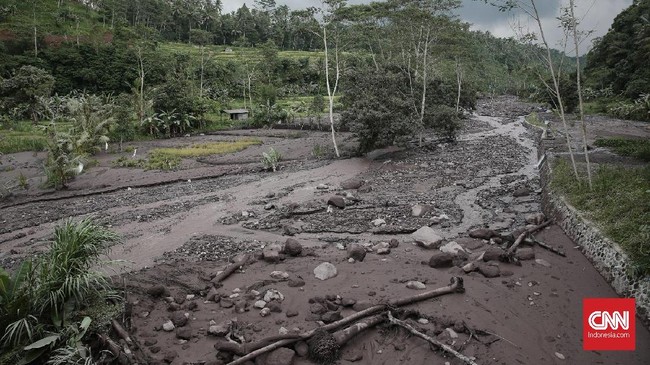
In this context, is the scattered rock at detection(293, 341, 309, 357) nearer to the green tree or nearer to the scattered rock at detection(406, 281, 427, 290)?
the scattered rock at detection(406, 281, 427, 290)

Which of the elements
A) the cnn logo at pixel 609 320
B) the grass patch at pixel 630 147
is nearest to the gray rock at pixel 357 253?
the cnn logo at pixel 609 320

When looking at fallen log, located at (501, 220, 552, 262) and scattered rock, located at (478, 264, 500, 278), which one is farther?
fallen log, located at (501, 220, 552, 262)

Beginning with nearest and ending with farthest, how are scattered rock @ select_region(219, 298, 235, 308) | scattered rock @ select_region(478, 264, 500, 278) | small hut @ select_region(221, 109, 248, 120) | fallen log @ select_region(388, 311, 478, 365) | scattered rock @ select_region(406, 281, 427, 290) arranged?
fallen log @ select_region(388, 311, 478, 365) < scattered rock @ select_region(219, 298, 235, 308) < scattered rock @ select_region(406, 281, 427, 290) < scattered rock @ select_region(478, 264, 500, 278) < small hut @ select_region(221, 109, 248, 120)

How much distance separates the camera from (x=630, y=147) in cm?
2133

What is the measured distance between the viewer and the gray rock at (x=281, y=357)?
7.37 meters

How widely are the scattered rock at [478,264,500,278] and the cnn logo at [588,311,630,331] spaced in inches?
88.7

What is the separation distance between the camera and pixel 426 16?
1153 inches

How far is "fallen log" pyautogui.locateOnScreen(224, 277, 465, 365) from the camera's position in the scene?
745 centimetres

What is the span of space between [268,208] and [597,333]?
1271cm

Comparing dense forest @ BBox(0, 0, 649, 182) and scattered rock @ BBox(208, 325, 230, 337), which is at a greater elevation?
dense forest @ BBox(0, 0, 649, 182)

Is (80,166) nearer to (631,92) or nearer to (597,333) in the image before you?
(597,333)

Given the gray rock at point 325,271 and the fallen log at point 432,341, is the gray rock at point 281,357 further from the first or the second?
the gray rock at point 325,271

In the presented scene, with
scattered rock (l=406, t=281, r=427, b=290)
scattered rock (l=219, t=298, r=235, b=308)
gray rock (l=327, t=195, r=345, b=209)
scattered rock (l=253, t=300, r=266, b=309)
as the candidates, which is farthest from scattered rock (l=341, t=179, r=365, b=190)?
scattered rock (l=253, t=300, r=266, b=309)

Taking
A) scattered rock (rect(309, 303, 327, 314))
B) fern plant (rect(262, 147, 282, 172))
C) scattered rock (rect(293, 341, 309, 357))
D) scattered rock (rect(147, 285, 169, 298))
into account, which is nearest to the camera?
scattered rock (rect(293, 341, 309, 357))
